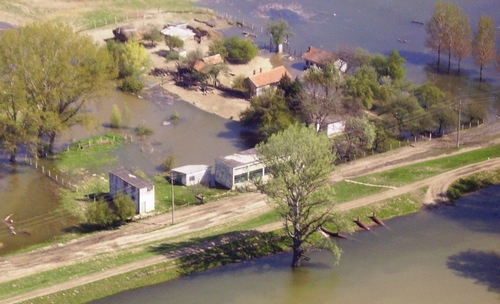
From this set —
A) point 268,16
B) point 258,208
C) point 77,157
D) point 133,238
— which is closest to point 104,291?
A: point 133,238

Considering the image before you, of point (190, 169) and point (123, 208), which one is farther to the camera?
point (190, 169)

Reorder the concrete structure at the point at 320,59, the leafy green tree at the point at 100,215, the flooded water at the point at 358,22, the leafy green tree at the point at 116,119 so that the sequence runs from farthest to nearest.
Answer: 1. the flooded water at the point at 358,22
2. the concrete structure at the point at 320,59
3. the leafy green tree at the point at 116,119
4. the leafy green tree at the point at 100,215

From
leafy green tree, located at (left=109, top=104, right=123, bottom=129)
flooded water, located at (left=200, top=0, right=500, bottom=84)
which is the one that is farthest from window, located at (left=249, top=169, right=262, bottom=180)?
flooded water, located at (left=200, top=0, right=500, bottom=84)

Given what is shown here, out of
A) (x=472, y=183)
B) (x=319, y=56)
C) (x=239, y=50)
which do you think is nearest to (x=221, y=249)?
(x=472, y=183)

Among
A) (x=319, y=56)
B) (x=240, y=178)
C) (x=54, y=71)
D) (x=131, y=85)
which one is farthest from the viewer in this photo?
(x=319, y=56)

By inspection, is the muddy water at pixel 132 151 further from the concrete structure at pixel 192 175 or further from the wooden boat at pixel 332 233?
the wooden boat at pixel 332 233

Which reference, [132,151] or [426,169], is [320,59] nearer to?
[426,169]

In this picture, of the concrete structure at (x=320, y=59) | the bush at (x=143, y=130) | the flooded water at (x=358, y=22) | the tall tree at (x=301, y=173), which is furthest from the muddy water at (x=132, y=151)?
the flooded water at (x=358, y=22)

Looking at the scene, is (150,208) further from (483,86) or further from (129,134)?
(483,86)
